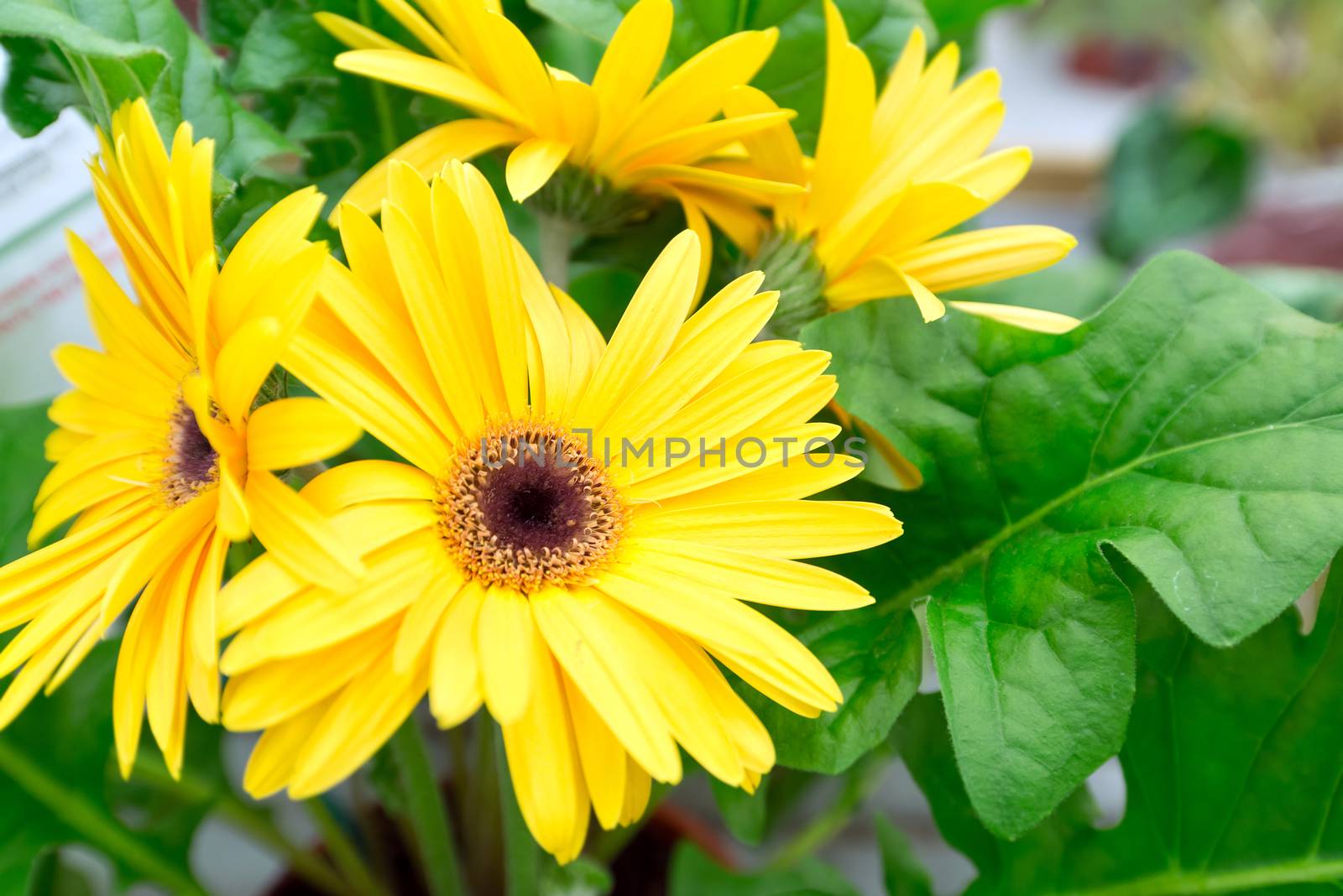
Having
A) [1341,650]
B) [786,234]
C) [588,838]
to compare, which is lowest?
[588,838]

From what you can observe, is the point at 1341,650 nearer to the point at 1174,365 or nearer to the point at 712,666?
the point at 1174,365

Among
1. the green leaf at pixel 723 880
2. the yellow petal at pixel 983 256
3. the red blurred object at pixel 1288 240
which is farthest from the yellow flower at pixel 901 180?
the red blurred object at pixel 1288 240

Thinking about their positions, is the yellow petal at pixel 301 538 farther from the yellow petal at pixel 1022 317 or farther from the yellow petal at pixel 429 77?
the yellow petal at pixel 1022 317

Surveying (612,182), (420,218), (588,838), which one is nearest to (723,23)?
(612,182)

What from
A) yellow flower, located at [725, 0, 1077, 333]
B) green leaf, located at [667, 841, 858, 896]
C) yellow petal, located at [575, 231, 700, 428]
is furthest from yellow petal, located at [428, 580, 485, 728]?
green leaf, located at [667, 841, 858, 896]

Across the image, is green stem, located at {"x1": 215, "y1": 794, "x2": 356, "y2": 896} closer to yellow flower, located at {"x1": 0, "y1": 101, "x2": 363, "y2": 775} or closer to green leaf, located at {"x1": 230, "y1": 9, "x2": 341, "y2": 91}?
yellow flower, located at {"x1": 0, "y1": 101, "x2": 363, "y2": 775}

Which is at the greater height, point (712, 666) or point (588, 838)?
point (712, 666)

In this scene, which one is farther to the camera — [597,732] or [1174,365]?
[1174,365]
